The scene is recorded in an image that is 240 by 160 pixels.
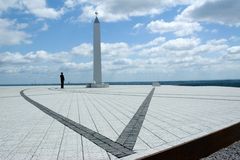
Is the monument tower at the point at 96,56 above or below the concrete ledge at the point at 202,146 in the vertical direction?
above

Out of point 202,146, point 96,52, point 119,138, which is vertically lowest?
point 202,146

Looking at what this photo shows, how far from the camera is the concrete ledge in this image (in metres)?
4.97

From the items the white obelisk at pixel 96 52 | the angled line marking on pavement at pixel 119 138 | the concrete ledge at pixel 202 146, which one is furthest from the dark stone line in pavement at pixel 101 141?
the white obelisk at pixel 96 52

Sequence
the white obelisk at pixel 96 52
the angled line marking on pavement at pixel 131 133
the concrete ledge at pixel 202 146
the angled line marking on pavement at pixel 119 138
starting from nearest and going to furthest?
the concrete ledge at pixel 202 146
the angled line marking on pavement at pixel 119 138
the angled line marking on pavement at pixel 131 133
the white obelisk at pixel 96 52

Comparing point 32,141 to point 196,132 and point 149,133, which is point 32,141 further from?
point 196,132

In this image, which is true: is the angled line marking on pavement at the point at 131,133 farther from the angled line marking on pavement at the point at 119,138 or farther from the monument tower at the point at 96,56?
the monument tower at the point at 96,56

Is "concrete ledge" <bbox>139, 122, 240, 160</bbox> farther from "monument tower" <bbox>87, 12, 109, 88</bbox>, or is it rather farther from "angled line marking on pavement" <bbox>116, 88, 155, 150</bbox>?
"monument tower" <bbox>87, 12, 109, 88</bbox>

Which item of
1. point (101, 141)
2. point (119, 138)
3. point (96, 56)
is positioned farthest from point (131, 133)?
point (96, 56)

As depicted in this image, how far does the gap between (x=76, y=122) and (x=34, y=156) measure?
11.5 ft

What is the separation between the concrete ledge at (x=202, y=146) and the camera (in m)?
4.97

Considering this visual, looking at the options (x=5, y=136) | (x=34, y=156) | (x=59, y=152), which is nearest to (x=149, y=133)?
(x=59, y=152)

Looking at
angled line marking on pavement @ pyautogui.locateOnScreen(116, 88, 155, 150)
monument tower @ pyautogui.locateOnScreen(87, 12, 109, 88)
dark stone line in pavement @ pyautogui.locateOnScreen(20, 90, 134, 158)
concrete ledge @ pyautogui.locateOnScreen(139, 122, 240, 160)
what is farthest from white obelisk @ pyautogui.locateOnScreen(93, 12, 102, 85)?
concrete ledge @ pyautogui.locateOnScreen(139, 122, 240, 160)

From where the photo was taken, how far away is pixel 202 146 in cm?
577

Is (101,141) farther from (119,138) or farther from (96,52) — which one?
(96,52)
